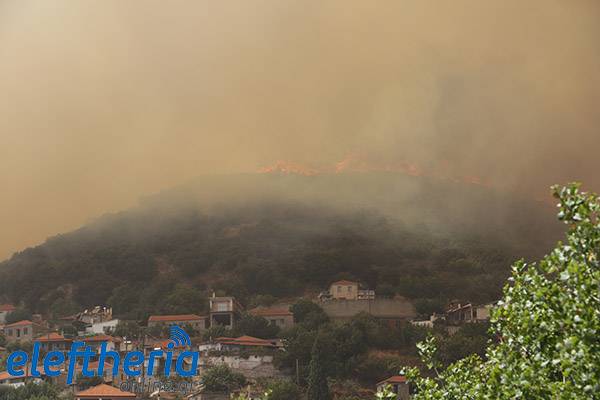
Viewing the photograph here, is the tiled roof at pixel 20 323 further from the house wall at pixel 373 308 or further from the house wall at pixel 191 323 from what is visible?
the house wall at pixel 373 308

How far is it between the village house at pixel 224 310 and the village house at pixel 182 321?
453 millimetres

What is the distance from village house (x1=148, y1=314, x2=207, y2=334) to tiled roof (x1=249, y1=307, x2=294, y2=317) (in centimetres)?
212

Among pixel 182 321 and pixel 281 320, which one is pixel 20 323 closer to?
pixel 182 321

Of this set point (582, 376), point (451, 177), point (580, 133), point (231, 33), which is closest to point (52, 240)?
point (231, 33)

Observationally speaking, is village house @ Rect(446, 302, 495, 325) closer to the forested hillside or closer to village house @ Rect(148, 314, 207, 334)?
the forested hillside

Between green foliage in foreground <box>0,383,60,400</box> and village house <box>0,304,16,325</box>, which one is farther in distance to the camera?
village house <box>0,304,16,325</box>

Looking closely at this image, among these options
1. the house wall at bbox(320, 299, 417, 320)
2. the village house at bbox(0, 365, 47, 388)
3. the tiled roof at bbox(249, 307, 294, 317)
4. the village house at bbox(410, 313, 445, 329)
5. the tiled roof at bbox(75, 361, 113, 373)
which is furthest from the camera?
the tiled roof at bbox(249, 307, 294, 317)

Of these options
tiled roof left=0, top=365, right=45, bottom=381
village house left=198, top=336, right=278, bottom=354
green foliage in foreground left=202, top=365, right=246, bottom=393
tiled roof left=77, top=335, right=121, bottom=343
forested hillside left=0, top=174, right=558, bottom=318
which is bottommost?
green foliage in foreground left=202, top=365, right=246, bottom=393

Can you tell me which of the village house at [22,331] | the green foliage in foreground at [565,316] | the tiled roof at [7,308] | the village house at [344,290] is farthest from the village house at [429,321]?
the green foliage in foreground at [565,316]

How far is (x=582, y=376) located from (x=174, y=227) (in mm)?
37385

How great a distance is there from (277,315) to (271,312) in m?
0.35

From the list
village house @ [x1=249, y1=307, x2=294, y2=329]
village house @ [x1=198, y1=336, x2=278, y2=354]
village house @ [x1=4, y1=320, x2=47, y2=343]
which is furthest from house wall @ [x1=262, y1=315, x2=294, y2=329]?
village house @ [x1=4, y1=320, x2=47, y2=343]

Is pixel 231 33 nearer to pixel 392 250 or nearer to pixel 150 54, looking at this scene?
pixel 150 54

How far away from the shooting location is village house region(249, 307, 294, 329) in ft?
121
